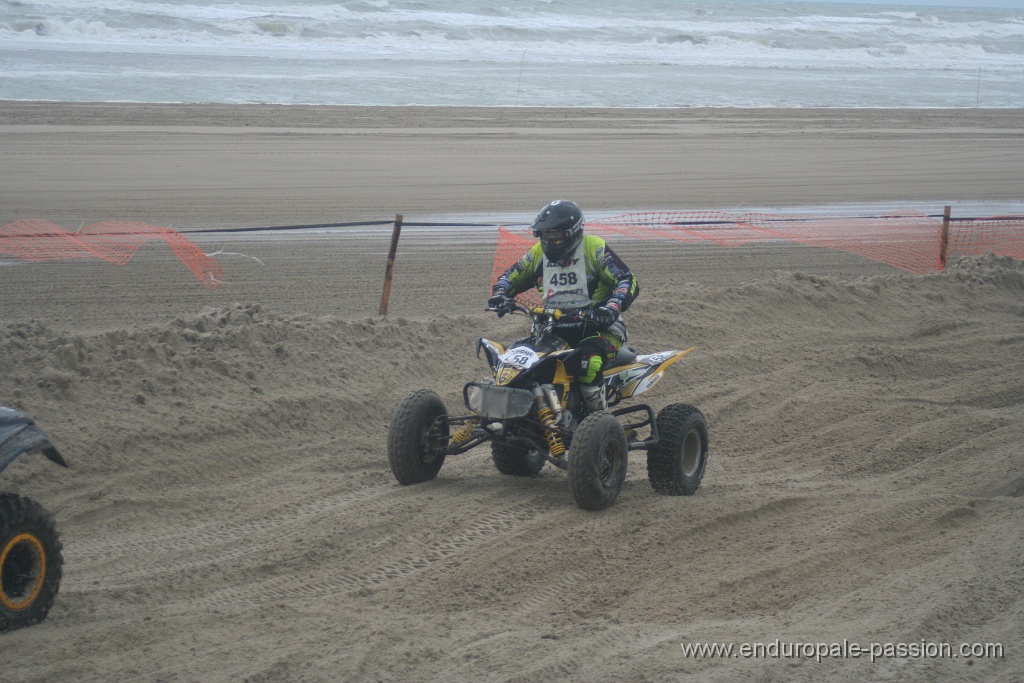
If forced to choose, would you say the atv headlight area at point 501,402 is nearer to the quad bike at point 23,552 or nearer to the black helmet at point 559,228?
the black helmet at point 559,228

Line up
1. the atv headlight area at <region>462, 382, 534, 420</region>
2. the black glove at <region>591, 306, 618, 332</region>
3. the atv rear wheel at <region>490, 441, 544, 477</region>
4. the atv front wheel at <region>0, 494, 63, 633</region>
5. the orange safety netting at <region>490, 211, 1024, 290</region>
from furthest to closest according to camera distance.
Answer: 1. the orange safety netting at <region>490, 211, 1024, 290</region>
2. the atv rear wheel at <region>490, 441, 544, 477</region>
3. the black glove at <region>591, 306, 618, 332</region>
4. the atv headlight area at <region>462, 382, 534, 420</region>
5. the atv front wheel at <region>0, 494, 63, 633</region>

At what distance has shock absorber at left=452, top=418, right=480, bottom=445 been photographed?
6.64m

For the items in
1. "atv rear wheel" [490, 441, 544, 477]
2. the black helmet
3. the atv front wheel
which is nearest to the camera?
the atv front wheel

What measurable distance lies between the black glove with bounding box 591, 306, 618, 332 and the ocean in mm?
23047

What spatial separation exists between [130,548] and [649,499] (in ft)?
10.3

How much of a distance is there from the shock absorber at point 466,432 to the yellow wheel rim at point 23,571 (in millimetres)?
2649

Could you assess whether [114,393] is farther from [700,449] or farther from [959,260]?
[959,260]

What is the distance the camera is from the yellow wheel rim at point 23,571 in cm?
458

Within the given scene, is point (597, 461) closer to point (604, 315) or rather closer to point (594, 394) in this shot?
point (594, 394)

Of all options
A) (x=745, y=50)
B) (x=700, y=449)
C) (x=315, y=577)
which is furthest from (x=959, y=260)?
(x=745, y=50)

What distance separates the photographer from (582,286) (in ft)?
22.5

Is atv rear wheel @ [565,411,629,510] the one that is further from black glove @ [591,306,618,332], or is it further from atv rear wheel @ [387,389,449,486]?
atv rear wheel @ [387,389,449,486]

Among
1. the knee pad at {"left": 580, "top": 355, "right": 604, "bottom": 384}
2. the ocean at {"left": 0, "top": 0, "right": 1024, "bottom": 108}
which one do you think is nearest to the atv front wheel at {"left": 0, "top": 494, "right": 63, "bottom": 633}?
the knee pad at {"left": 580, "top": 355, "right": 604, "bottom": 384}

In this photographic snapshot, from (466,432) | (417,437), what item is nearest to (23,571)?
(417,437)
